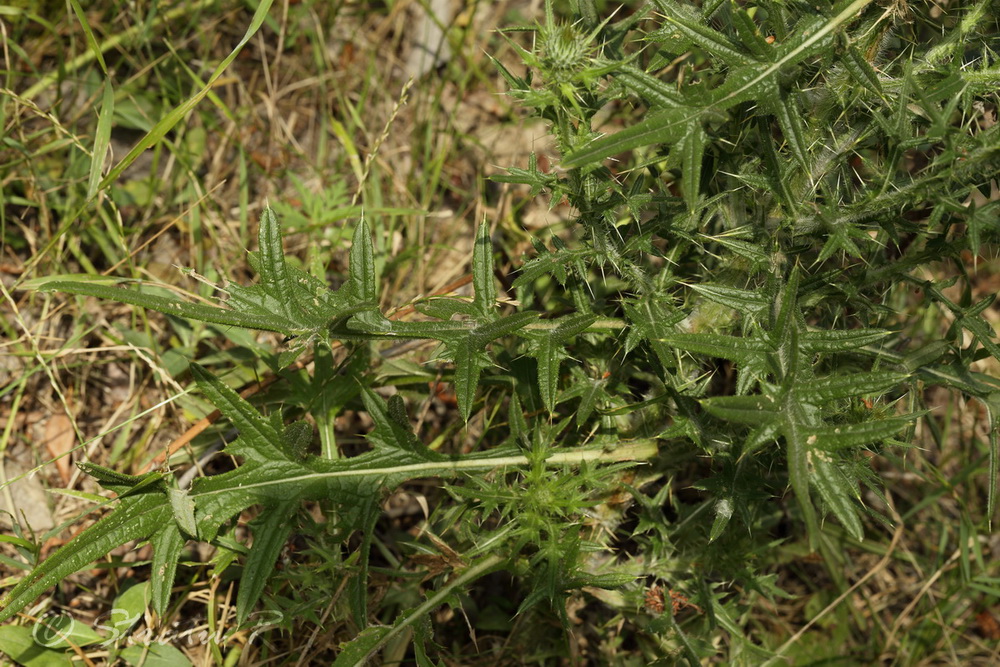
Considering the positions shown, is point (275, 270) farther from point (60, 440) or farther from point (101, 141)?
point (60, 440)

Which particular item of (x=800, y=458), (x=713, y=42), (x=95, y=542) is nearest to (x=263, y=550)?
(x=95, y=542)

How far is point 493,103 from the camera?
3.88 m

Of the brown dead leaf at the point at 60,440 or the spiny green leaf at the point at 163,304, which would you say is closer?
the spiny green leaf at the point at 163,304

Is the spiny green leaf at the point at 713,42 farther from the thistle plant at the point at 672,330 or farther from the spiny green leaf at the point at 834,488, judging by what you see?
the spiny green leaf at the point at 834,488

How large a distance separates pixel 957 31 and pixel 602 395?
1.37 meters

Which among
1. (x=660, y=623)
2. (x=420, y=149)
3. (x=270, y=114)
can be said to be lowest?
(x=660, y=623)

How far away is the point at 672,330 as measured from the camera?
2211mm

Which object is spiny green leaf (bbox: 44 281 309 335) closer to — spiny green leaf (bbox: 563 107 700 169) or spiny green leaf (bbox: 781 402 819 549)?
spiny green leaf (bbox: 563 107 700 169)

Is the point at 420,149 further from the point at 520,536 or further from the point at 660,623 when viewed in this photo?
the point at 660,623

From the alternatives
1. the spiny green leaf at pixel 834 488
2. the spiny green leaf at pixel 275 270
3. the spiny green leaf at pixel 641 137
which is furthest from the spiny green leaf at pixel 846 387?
the spiny green leaf at pixel 275 270

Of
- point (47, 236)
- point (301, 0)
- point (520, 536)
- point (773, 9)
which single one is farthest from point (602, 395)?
point (301, 0)

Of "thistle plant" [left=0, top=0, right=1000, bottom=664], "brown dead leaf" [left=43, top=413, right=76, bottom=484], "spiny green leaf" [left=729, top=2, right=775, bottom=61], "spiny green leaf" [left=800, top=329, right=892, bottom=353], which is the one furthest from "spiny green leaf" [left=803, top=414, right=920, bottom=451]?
Answer: "brown dead leaf" [left=43, top=413, right=76, bottom=484]

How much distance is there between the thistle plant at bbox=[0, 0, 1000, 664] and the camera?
1861mm

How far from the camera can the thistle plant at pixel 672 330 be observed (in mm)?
1861
